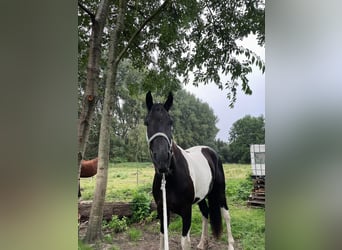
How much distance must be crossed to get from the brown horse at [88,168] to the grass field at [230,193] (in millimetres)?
36

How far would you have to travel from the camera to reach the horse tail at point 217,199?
1.95 m

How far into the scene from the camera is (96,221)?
1.85 meters

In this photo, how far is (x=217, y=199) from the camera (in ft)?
6.44

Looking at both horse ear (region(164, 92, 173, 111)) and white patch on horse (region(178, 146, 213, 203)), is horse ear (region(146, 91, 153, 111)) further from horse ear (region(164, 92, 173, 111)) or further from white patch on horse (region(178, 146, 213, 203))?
white patch on horse (region(178, 146, 213, 203))

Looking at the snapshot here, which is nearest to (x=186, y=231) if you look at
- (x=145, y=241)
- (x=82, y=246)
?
(x=145, y=241)

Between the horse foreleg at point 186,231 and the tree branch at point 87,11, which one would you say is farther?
the horse foreleg at point 186,231

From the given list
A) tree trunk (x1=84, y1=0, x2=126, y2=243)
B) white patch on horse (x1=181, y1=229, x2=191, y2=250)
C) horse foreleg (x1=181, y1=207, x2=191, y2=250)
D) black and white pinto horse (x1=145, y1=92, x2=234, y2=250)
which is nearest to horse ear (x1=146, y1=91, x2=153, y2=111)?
black and white pinto horse (x1=145, y1=92, x2=234, y2=250)

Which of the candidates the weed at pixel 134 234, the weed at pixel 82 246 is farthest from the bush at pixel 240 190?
the weed at pixel 82 246

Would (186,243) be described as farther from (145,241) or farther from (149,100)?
(149,100)

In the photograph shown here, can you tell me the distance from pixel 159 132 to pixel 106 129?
0.30 metres

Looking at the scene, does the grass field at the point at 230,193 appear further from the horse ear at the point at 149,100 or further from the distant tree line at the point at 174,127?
the horse ear at the point at 149,100
